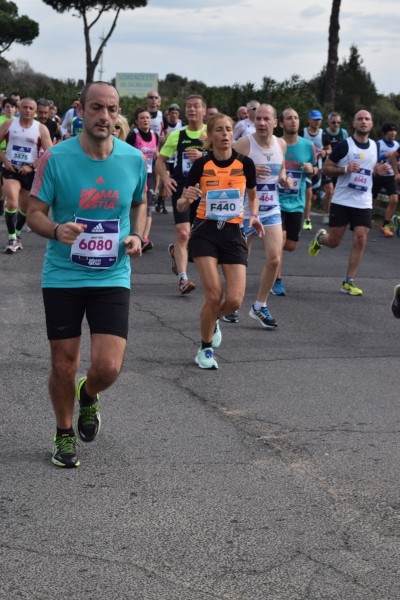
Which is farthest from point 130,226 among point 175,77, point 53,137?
point 175,77

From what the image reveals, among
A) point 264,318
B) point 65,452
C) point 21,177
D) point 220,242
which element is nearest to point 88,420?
point 65,452

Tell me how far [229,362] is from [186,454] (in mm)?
2693

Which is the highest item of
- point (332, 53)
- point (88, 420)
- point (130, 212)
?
point (332, 53)

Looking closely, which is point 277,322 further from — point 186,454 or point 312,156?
point 186,454

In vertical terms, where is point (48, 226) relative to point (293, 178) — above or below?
above

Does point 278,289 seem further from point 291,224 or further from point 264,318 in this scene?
point 264,318

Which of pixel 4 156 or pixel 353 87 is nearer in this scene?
Answer: pixel 4 156

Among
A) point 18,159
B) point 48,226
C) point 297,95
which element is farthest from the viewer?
point 297,95

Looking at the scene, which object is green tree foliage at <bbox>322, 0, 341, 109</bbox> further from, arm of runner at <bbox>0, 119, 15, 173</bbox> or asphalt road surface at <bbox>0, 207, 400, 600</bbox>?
asphalt road surface at <bbox>0, 207, 400, 600</bbox>

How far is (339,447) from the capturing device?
6.51 meters

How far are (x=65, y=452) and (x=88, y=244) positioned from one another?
42.5 inches

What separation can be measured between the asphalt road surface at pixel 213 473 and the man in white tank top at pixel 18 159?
170 inches

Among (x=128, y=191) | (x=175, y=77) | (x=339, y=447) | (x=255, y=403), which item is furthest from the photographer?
(x=175, y=77)

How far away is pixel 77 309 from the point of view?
19.4ft
